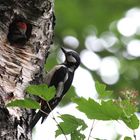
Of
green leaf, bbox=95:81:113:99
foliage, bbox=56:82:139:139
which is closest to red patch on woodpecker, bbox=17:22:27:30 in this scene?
green leaf, bbox=95:81:113:99

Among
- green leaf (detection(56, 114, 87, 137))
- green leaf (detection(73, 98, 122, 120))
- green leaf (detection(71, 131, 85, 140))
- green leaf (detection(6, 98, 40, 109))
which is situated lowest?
green leaf (detection(71, 131, 85, 140))

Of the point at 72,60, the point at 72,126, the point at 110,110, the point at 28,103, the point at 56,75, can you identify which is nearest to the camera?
the point at 110,110

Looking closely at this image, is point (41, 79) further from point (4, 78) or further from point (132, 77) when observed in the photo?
point (132, 77)

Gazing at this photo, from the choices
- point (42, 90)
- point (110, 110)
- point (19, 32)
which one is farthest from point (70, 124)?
point (19, 32)

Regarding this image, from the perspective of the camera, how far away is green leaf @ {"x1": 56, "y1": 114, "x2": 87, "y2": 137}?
278 cm

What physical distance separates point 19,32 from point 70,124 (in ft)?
4.24

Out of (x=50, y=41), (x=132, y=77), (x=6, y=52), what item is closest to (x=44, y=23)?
(x=50, y=41)

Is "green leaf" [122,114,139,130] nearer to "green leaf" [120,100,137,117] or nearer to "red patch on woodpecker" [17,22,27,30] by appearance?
"green leaf" [120,100,137,117]

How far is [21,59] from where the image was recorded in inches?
147

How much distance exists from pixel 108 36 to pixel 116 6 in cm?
55

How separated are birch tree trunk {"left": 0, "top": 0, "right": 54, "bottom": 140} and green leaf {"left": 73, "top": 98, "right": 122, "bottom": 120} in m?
0.68

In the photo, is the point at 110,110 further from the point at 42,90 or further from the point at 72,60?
the point at 72,60

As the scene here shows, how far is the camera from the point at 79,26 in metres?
9.10

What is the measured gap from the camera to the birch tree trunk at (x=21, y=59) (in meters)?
3.20
